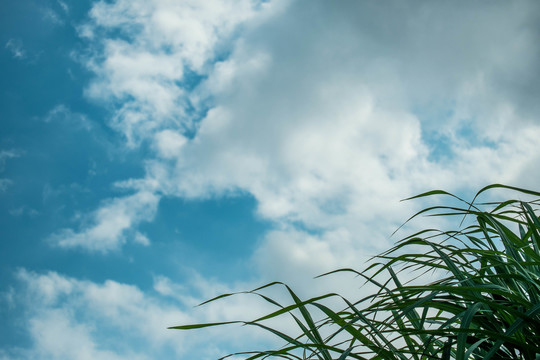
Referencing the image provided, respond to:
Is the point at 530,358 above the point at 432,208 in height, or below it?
below

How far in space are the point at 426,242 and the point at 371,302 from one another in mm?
199

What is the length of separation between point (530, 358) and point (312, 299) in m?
0.44

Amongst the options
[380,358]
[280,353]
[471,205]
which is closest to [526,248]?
[471,205]

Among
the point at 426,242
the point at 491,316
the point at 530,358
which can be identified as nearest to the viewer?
the point at 530,358

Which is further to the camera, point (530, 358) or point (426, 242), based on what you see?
point (426, 242)

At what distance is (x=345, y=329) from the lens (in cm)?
106

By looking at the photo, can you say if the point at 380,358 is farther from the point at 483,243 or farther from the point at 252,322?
the point at 483,243

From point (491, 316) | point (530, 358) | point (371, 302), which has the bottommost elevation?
point (530, 358)

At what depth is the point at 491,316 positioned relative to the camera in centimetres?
103

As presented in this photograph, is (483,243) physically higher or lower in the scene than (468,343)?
higher

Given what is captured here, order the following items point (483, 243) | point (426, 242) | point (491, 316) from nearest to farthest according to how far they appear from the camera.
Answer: point (491, 316) → point (426, 242) → point (483, 243)

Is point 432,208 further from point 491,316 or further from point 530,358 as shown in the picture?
point 530,358

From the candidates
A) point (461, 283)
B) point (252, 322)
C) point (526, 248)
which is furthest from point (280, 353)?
point (526, 248)

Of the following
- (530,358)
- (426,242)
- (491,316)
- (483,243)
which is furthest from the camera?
(483,243)
